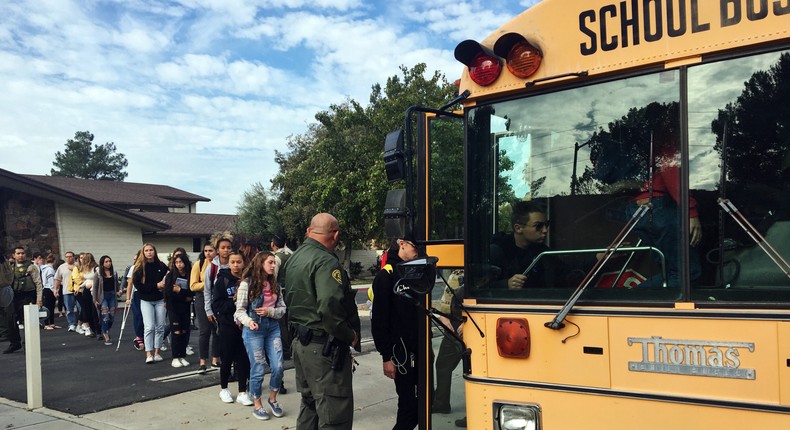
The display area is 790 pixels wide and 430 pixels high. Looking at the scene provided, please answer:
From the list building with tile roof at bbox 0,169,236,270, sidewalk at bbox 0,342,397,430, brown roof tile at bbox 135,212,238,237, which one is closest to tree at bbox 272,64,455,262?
building with tile roof at bbox 0,169,236,270

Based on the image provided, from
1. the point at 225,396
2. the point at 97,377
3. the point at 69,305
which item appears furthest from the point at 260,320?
the point at 69,305

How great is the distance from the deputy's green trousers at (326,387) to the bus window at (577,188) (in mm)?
1447

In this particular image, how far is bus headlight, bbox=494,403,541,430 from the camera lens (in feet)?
9.07

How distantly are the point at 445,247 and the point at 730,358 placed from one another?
1561 millimetres

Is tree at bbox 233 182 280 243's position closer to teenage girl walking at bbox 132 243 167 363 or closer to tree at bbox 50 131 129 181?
teenage girl walking at bbox 132 243 167 363

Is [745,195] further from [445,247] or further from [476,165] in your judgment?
[445,247]

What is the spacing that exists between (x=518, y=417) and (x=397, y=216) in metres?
1.22

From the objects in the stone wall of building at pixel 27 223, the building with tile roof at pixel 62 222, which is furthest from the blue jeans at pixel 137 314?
the building with tile roof at pixel 62 222

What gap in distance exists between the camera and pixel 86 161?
8150cm

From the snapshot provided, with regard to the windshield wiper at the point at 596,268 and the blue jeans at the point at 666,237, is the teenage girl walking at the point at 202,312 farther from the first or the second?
the blue jeans at the point at 666,237

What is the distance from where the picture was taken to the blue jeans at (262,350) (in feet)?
20.0

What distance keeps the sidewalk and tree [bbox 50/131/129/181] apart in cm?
8126

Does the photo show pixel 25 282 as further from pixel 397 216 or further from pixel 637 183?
pixel 637 183

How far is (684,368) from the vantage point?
2477mm
